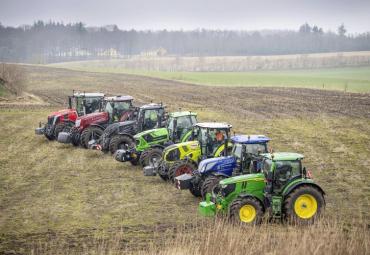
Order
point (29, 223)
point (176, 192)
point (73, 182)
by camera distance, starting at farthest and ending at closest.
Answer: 1. point (73, 182)
2. point (176, 192)
3. point (29, 223)

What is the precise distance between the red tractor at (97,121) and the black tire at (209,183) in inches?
438

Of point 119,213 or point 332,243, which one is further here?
point 119,213

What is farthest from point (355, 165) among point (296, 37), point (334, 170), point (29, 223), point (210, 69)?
point (296, 37)

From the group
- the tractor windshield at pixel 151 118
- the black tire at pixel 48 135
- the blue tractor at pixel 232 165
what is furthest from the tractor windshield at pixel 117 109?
the blue tractor at pixel 232 165

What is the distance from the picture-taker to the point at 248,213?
1492cm

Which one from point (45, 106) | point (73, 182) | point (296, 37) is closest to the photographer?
point (73, 182)

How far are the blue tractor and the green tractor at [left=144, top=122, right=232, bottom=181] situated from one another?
4.95 ft

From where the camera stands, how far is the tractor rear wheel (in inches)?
778

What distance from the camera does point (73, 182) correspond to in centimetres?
2141

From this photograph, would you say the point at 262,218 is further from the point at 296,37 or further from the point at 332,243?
the point at 296,37

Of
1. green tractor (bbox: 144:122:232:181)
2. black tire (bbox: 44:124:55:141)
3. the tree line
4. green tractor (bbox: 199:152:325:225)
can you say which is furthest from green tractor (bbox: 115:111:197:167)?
the tree line

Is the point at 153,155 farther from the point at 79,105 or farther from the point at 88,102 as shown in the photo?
the point at 79,105

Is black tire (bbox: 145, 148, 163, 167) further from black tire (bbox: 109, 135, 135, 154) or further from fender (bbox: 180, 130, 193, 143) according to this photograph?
black tire (bbox: 109, 135, 135, 154)

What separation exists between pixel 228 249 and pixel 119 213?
259 inches
